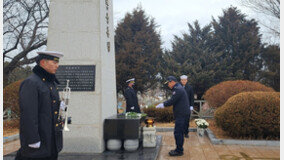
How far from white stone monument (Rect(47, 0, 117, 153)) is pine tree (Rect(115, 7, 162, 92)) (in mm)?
14646

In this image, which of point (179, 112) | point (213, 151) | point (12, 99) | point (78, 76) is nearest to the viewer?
point (78, 76)

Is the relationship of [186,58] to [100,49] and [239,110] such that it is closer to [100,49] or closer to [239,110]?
[239,110]

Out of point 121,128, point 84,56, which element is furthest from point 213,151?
point 84,56

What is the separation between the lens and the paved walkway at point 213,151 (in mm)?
6059

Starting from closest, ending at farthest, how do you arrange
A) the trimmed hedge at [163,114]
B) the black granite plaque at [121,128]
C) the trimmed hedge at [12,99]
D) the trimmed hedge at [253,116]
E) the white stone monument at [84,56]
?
→ the white stone monument at [84,56] < the black granite plaque at [121,128] < the trimmed hedge at [253,116] < the trimmed hedge at [12,99] < the trimmed hedge at [163,114]

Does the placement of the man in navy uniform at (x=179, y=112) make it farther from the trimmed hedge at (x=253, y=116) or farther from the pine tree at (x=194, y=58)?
the pine tree at (x=194, y=58)

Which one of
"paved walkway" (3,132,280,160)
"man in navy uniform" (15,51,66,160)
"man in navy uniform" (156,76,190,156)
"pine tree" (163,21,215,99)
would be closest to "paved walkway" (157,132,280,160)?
"paved walkway" (3,132,280,160)

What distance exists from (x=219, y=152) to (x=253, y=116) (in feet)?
5.51

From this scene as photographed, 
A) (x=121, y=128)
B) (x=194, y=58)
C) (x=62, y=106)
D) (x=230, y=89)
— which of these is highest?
(x=194, y=58)

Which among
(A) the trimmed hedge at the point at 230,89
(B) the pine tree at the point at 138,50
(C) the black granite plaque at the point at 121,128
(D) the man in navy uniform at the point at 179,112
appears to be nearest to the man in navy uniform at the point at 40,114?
(C) the black granite plaque at the point at 121,128

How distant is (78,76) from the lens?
611 centimetres

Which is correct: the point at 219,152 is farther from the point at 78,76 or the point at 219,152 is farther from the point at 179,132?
the point at 78,76

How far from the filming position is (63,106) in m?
3.76

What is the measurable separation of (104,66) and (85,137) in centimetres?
177
